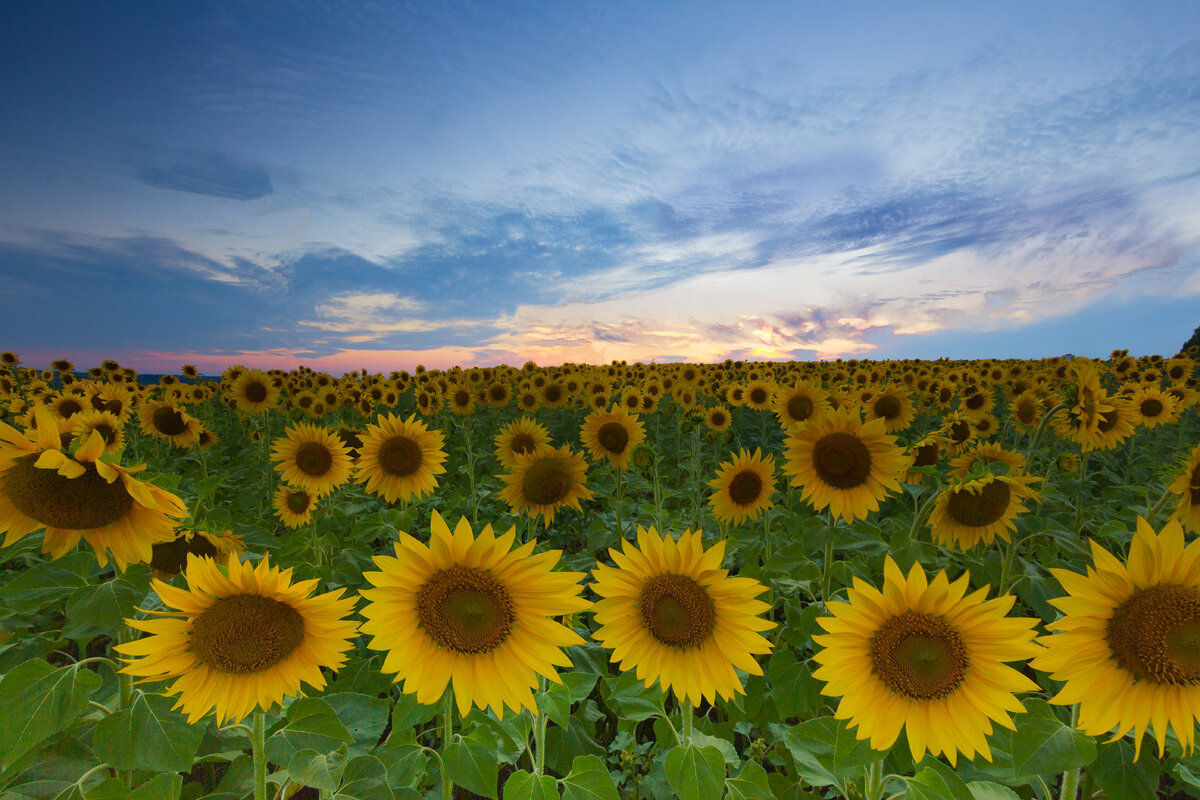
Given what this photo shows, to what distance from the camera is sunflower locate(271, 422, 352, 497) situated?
4.67 metres

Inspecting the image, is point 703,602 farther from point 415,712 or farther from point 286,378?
point 286,378

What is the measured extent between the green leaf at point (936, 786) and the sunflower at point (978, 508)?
143cm

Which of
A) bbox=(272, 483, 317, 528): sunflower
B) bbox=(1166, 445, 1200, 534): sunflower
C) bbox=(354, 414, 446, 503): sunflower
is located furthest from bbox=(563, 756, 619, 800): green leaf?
bbox=(272, 483, 317, 528): sunflower

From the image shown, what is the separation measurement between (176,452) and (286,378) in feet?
15.8

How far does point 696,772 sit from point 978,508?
7.85ft

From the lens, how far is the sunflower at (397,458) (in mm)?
4250

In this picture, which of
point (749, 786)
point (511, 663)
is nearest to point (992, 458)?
point (749, 786)

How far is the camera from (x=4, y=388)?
1178cm

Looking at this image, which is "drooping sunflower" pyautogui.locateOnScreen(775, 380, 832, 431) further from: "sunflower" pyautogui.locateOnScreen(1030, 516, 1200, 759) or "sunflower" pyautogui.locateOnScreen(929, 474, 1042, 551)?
"sunflower" pyautogui.locateOnScreen(1030, 516, 1200, 759)

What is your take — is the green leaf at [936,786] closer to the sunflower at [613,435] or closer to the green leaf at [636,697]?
the green leaf at [636,697]

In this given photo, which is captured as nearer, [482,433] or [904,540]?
[904,540]

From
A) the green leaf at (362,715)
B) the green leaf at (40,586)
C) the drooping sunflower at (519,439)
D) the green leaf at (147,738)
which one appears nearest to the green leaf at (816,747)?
the green leaf at (362,715)

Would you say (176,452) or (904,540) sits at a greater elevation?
(904,540)

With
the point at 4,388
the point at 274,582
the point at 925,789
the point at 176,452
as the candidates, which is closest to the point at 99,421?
the point at 274,582
